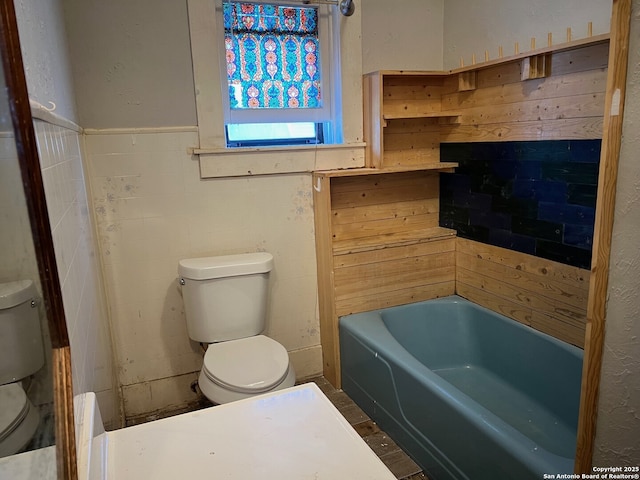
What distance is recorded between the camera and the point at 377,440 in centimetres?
214

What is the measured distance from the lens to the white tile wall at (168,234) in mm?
2188

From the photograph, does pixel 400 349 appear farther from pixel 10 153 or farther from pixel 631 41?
pixel 10 153

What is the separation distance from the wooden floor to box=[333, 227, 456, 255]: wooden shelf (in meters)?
0.78

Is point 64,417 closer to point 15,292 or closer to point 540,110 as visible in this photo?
point 15,292

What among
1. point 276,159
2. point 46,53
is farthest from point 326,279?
point 46,53

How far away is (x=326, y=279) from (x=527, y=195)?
1.08m

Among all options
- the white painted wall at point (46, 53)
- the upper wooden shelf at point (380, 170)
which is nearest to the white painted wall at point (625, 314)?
the white painted wall at point (46, 53)

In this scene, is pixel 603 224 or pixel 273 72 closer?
pixel 603 224

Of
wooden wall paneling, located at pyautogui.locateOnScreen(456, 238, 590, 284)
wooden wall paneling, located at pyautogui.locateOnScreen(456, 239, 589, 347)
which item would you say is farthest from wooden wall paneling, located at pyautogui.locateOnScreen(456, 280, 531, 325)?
wooden wall paneling, located at pyautogui.locateOnScreen(456, 238, 590, 284)

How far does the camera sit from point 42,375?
70 cm

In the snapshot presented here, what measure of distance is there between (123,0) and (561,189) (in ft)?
6.88

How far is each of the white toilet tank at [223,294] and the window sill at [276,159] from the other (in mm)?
445

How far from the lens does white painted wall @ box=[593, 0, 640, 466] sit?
939 mm

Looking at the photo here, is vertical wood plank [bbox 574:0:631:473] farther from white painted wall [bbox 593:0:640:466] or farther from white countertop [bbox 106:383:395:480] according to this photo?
white countertop [bbox 106:383:395:480]
